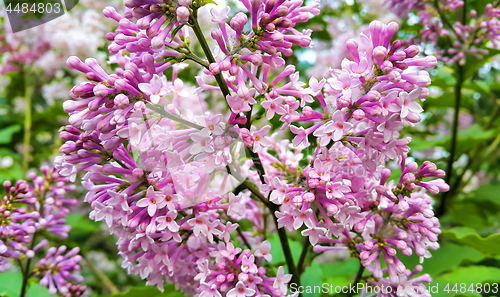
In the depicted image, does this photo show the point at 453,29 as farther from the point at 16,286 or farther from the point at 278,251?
the point at 16,286

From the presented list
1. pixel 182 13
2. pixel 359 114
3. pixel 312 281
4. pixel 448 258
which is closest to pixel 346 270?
pixel 448 258

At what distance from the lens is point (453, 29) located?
256 cm

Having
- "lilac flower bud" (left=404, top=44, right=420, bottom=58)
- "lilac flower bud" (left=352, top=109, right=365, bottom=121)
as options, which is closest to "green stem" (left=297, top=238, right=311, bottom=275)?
"lilac flower bud" (left=352, top=109, right=365, bottom=121)

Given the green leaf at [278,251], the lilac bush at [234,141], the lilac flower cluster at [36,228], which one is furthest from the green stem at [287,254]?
the lilac flower cluster at [36,228]

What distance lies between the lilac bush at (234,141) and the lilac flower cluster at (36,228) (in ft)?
2.10

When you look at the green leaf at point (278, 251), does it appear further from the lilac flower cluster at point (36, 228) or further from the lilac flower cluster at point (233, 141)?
the lilac flower cluster at point (36, 228)

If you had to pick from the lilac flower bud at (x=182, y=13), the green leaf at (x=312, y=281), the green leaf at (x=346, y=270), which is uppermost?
the lilac flower bud at (x=182, y=13)

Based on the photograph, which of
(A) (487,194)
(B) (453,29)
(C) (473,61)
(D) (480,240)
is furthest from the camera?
(A) (487,194)

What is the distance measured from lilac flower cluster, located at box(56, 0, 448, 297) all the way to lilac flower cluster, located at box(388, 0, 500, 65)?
1.39 meters

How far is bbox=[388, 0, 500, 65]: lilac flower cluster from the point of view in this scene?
2.42 meters

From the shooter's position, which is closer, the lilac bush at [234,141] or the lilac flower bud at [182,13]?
the lilac flower bud at [182,13]

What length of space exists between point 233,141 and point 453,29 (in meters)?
2.12

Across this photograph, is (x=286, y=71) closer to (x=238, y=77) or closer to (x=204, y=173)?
Answer: (x=238, y=77)

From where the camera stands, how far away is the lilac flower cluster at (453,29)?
2.42m
